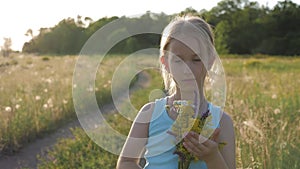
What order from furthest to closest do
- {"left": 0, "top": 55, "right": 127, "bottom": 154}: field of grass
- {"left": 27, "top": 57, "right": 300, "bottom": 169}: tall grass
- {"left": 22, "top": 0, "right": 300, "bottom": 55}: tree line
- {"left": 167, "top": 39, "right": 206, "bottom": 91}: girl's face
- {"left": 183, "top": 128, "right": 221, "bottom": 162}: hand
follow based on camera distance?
{"left": 22, "top": 0, "right": 300, "bottom": 55}: tree line → {"left": 0, "top": 55, "right": 127, "bottom": 154}: field of grass → {"left": 27, "top": 57, "right": 300, "bottom": 169}: tall grass → {"left": 167, "top": 39, "right": 206, "bottom": 91}: girl's face → {"left": 183, "top": 128, "right": 221, "bottom": 162}: hand

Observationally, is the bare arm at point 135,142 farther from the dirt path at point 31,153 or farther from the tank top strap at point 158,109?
the dirt path at point 31,153

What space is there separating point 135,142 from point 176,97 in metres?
0.24

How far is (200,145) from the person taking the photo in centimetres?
139

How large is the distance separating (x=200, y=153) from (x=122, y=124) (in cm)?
484

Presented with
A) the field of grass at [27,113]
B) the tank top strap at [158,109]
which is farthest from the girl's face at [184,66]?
the field of grass at [27,113]

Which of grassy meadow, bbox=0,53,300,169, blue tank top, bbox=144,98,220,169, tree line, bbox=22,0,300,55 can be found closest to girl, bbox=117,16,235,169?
blue tank top, bbox=144,98,220,169

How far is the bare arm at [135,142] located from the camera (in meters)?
1.81

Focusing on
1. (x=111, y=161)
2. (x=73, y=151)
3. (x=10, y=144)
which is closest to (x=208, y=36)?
(x=111, y=161)

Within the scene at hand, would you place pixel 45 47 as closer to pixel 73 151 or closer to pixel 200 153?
pixel 73 151

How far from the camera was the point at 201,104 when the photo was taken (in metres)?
1.84

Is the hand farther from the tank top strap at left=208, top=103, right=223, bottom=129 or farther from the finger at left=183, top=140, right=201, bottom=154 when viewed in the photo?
the tank top strap at left=208, top=103, right=223, bottom=129

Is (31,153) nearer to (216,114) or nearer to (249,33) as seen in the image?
(216,114)

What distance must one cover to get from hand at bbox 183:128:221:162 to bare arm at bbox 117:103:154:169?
0.40 meters

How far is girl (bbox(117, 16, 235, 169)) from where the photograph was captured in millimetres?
1700
